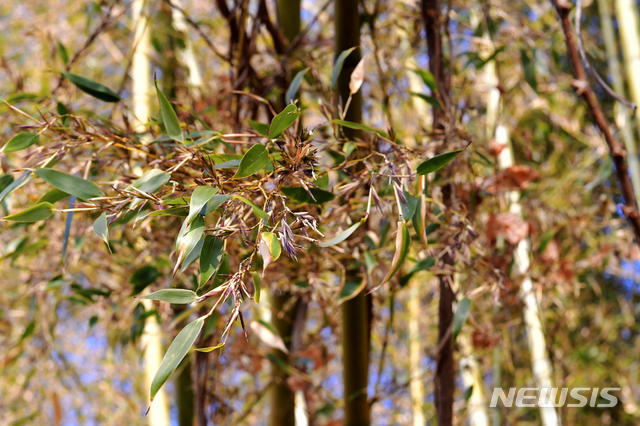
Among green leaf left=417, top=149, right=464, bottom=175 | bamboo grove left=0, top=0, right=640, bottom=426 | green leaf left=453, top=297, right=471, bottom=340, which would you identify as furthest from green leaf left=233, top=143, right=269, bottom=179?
green leaf left=453, top=297, right=471, bottom=340

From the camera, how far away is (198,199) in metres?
0.25

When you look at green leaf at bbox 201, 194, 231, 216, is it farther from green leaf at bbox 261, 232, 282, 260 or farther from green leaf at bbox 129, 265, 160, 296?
green leaf at bbox 129, 265, 160, 296

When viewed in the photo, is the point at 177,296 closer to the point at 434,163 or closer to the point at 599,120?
the point at 434,163

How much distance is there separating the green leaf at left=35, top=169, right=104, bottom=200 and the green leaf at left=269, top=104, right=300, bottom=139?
0.13 meters

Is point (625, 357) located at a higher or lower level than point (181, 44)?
lower

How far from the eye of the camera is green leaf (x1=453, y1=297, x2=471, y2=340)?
407 millimetres

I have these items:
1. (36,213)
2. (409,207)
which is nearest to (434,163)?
(409,207)

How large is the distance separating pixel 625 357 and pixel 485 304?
1.17 metres

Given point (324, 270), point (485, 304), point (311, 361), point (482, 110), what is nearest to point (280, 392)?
point (311, 361)

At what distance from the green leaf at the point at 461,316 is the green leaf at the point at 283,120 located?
233 millimetres

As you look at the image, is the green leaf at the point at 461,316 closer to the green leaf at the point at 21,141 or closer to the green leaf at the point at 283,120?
the green leaf at the point at 283,120

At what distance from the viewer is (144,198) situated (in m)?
0.27

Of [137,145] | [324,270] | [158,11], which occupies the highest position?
[158,11]

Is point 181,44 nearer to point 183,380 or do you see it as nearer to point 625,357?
point 183,380
